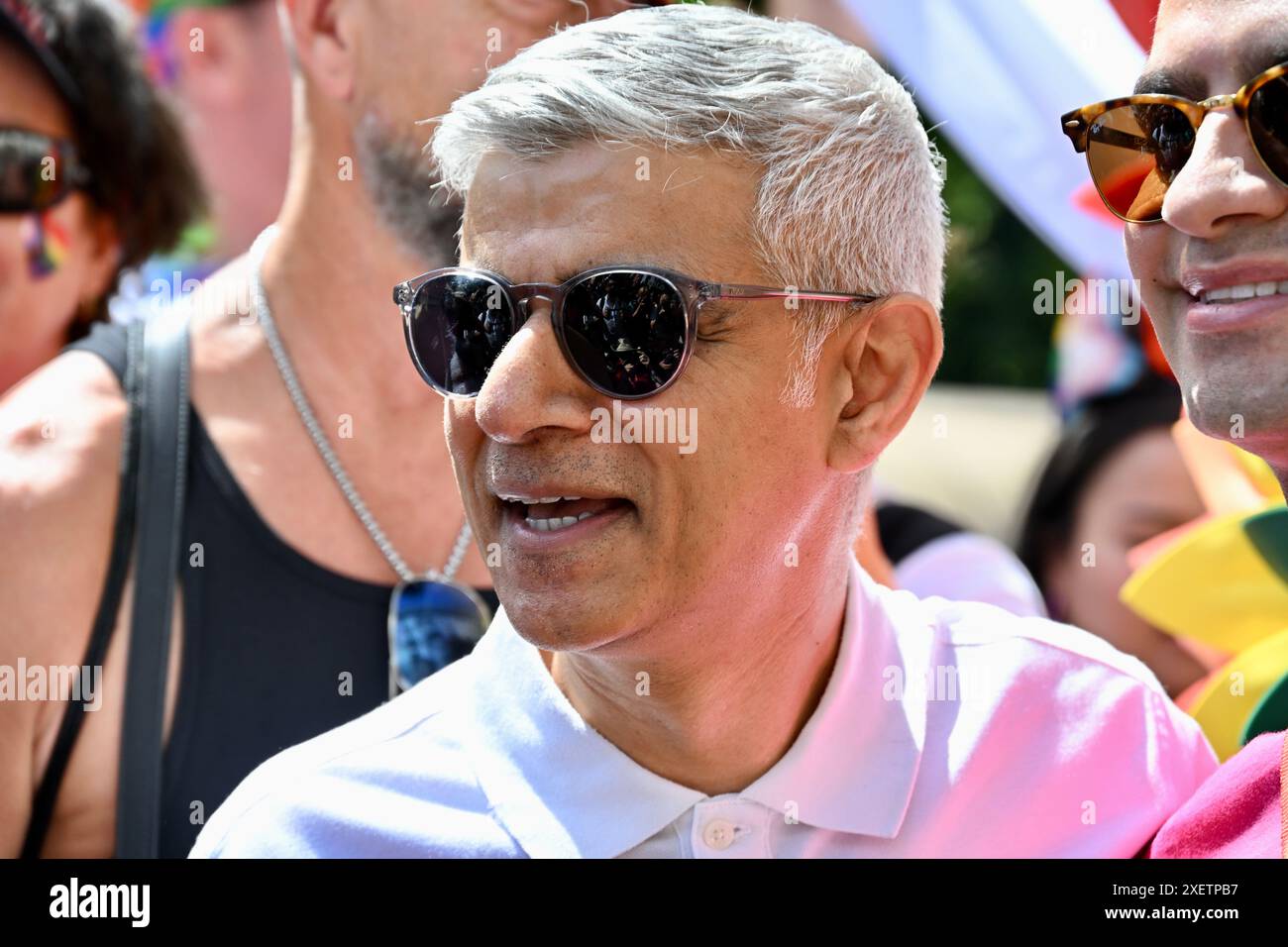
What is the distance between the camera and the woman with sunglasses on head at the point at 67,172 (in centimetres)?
313

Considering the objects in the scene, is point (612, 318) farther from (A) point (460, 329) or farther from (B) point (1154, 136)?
(B) point (1154, 136)

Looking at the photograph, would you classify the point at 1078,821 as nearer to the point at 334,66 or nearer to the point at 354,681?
the point at 354,681

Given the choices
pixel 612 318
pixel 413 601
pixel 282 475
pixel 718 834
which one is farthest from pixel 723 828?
pixel 282 475

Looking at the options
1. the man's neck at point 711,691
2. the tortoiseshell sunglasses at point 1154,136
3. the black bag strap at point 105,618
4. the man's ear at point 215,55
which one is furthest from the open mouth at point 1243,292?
the man's ear at point 215,55

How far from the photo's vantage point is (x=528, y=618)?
72.6 inches

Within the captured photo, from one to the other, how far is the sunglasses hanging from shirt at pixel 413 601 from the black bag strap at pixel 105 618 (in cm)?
32

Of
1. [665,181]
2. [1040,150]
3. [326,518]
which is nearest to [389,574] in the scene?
[326,518]

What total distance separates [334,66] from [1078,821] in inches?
70.4

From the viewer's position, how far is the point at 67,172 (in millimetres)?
3191

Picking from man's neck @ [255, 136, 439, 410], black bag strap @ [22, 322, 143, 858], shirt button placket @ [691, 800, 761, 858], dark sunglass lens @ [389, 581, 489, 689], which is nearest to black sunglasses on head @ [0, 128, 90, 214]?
man's neck @ [255, 136, 439, 410]

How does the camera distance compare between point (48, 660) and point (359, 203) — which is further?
point (359, 203)

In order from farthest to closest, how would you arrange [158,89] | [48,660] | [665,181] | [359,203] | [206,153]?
[206,153] < [158,89] < [359,203] < [48,660] < [665,181]

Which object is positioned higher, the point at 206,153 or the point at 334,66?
the point at 206,153

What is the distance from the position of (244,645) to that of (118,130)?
1.47 metres
